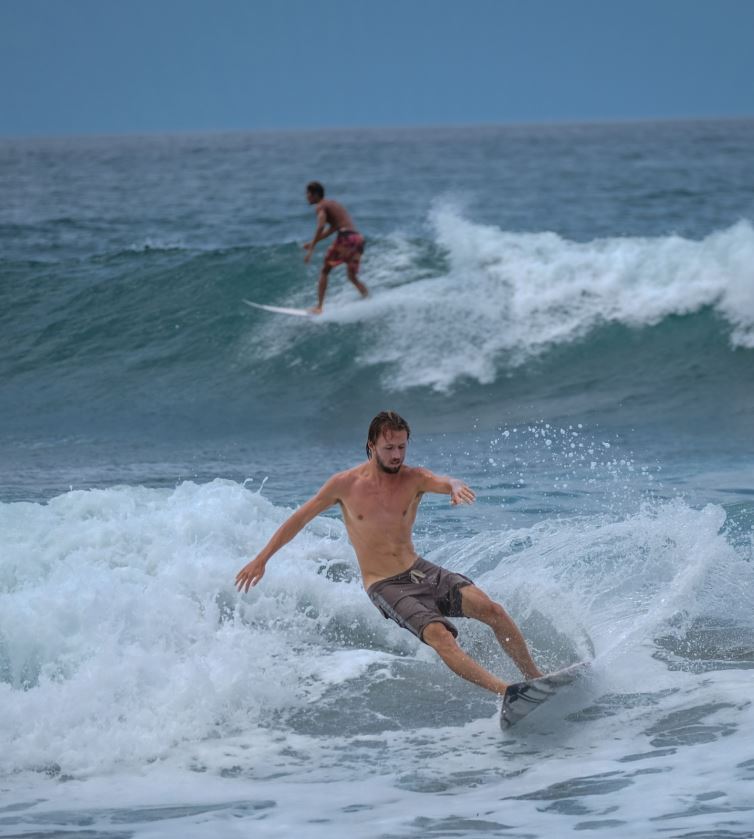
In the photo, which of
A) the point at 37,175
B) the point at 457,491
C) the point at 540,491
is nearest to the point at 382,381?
the point at 540,491

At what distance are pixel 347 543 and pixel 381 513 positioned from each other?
2.14m

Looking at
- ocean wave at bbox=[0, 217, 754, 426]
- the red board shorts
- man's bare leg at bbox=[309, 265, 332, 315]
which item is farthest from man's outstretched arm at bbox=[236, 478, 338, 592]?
man's bare leg at bbox=[309, 265, 332, 315]

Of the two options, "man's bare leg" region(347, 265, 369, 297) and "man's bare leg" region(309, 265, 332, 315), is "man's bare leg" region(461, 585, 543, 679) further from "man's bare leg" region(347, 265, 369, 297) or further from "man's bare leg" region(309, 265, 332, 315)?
"man's bare leg" region(347, 265, 369, 297)

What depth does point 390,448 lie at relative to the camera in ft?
19.5

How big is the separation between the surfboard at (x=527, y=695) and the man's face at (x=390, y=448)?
1128 mm

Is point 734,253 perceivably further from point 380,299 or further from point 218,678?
point 218,678

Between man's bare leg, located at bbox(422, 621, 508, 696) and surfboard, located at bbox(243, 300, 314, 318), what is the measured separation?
10.9m

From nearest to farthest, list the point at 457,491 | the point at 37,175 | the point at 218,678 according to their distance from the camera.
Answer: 1. the point at 457,491
2. the point at 218,678
3. the point at 37,175

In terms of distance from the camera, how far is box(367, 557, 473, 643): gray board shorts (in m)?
5.94

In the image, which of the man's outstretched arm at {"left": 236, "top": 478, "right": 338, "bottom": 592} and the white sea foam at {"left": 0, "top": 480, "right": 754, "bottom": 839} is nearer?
the white sea foam at {"left": 0, "top": 480, "right": 754, "bottom": 839}

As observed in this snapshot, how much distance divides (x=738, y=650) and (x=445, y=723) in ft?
5.46

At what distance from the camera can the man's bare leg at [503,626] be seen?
19.4ft

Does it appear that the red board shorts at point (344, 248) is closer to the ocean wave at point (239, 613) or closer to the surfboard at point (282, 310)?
the surfboard at point (282, 310)

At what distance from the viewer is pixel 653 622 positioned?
6688mm
